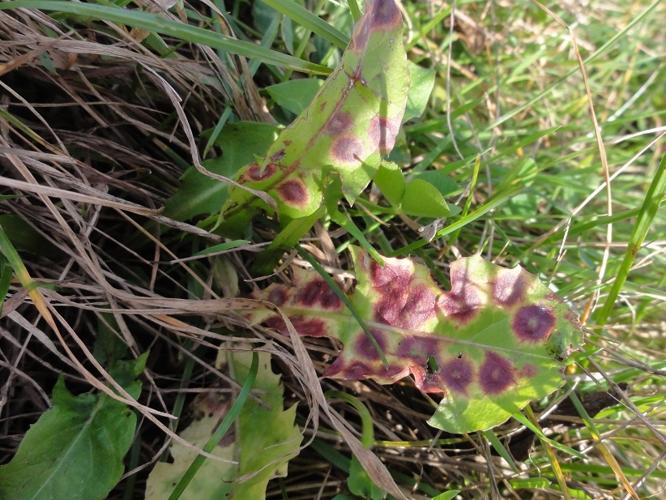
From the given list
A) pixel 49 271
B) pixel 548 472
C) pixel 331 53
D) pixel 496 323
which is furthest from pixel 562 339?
pixel 49 271

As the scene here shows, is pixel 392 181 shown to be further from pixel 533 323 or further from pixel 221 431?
pixel 221 431

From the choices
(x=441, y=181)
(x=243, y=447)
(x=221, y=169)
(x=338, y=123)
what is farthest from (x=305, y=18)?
(x=243, y=447)

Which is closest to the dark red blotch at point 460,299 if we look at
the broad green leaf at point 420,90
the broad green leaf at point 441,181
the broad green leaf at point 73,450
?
the broad green leaf at point 441,181

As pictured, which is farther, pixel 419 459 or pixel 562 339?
pixel 419 459

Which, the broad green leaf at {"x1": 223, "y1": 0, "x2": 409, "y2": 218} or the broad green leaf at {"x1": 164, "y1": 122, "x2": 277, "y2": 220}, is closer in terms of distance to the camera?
the broad green leaf at {"x1": 223, "y1": 0, "x2": 409, "y2": 218}

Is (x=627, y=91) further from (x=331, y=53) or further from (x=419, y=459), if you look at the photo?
(x=419, y=459)

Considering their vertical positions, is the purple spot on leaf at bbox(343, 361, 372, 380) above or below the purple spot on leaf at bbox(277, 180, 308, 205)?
below

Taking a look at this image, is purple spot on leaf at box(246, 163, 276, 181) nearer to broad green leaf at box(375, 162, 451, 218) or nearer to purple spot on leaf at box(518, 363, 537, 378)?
broad green leaf at box(375, 162, 451, 218)

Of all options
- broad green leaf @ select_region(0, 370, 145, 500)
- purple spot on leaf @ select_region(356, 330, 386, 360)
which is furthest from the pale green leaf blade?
purple spot on leaf @ select_region(356, 330, 386, 360)
